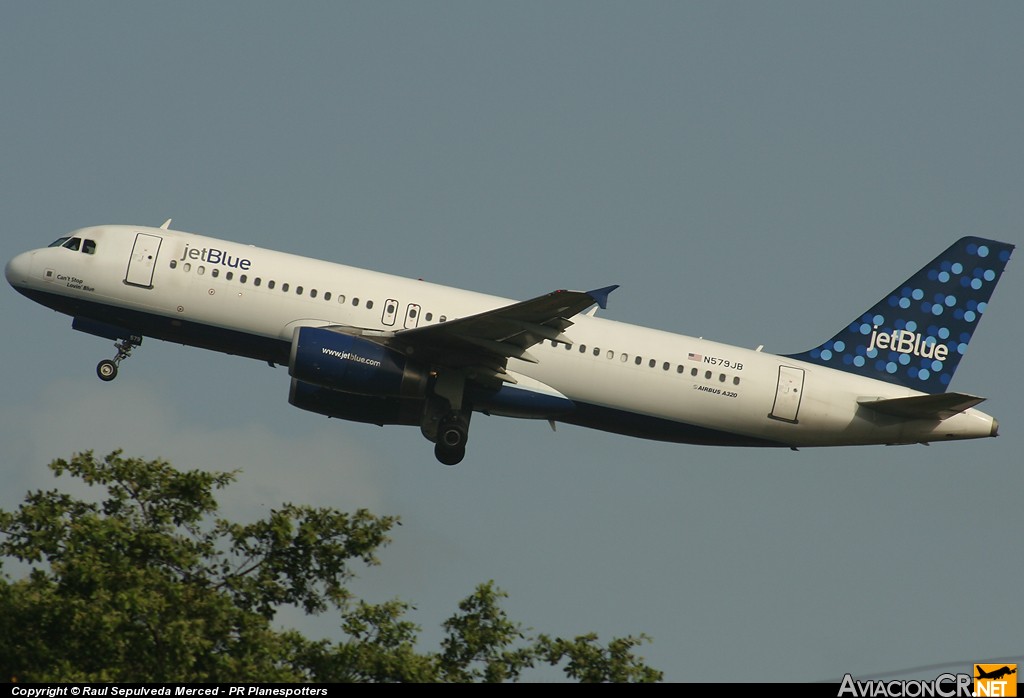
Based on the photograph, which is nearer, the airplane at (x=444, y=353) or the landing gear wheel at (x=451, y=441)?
the airplane at (x=444, y=353)

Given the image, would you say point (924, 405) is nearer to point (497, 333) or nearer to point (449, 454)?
point (497, 333)

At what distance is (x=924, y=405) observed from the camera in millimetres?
40438

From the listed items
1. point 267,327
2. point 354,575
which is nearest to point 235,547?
point 354,575

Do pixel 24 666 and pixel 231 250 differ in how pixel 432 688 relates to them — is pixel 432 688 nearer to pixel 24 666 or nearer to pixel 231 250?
pixel 24 666

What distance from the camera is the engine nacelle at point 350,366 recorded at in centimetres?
3738

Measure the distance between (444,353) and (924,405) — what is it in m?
12.8

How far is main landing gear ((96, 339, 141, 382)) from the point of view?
4041 centimetres

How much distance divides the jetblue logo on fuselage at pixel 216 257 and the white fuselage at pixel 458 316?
3 cm

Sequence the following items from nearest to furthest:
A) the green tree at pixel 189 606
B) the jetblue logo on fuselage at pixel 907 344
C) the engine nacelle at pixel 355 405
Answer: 1. the green tree at pixel 189 606
2. the engine nacelle at pixel 355 405
3. the jetblue logo on fuselage at pixel 907 344

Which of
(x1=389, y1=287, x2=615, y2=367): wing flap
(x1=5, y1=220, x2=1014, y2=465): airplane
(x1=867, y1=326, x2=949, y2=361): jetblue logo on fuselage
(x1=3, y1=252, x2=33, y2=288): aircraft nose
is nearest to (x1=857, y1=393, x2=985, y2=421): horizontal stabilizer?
(x1=5, y1=220, x2=1014, y2=465): airplane

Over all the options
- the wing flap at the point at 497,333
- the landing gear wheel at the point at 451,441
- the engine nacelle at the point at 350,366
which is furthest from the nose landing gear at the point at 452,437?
the wing flap at the point at 497,333

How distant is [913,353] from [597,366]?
388 inches

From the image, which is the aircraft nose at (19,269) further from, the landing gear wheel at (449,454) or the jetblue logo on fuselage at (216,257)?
the landing gear wheel at (449,454)

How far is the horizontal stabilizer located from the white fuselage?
0.22 meters
